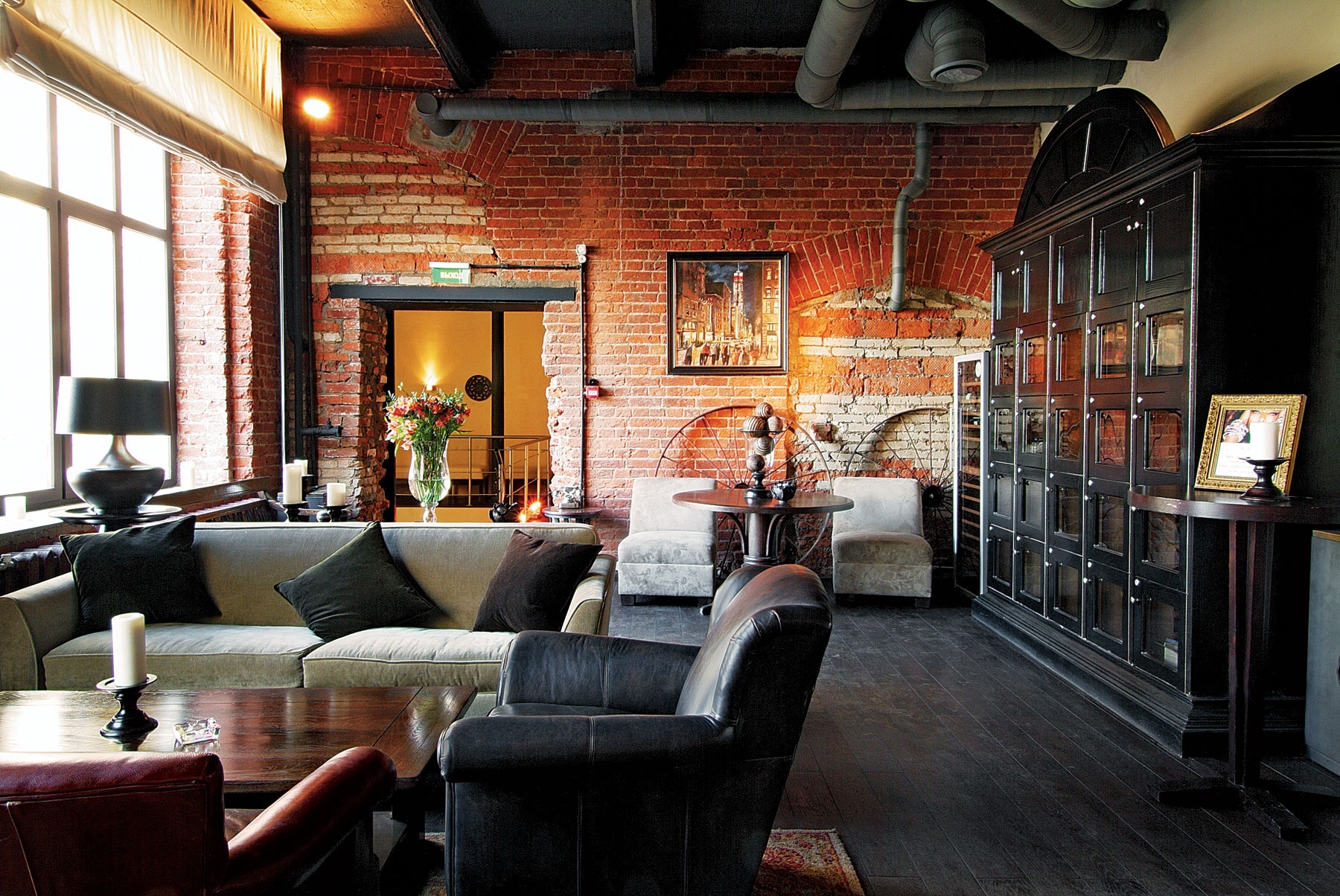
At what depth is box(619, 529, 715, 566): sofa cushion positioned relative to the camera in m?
5.65

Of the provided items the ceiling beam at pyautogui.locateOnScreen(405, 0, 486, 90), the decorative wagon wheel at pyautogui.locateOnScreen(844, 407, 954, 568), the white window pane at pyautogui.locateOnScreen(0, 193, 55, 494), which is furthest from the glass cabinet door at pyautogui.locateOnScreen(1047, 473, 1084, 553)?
the white window pane at pyautogui.locateOnScreen(0, 193, 55, 494)

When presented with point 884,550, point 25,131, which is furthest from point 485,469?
point 25,131

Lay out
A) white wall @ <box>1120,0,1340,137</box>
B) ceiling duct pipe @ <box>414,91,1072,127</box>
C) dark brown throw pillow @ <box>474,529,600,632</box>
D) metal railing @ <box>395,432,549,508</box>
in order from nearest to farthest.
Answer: dark brown throw pillow @ <box>474,529,600,632</box>
white wall @ <box>1120,0,1340,137</box>
ceiling duct pipe @ <box>414,91,1072,127</box>
metal railing @ <box>395,432,549,508</box>

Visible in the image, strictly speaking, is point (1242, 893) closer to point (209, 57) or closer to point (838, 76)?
point (838, 76)

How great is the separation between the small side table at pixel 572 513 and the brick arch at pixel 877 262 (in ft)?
7.27

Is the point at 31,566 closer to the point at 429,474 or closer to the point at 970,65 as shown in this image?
the point at 429,474

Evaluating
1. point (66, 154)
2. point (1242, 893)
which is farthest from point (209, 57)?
point (1242, 893)

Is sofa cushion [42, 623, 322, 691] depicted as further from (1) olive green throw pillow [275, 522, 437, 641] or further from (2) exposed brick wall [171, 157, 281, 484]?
(2) exposed brick wall [171, 157, 281, 484]

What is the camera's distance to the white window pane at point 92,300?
177 inches

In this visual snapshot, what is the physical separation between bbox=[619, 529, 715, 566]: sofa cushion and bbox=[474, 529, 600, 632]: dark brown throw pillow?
2295 mm

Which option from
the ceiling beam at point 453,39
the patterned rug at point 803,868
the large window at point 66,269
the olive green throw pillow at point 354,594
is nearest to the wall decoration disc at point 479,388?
the ceiling beam at point 453,39

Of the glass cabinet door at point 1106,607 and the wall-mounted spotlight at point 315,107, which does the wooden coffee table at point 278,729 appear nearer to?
the glass cabinet door at point 1106,607

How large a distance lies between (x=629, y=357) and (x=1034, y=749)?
160 inches

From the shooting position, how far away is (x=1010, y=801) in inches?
108
